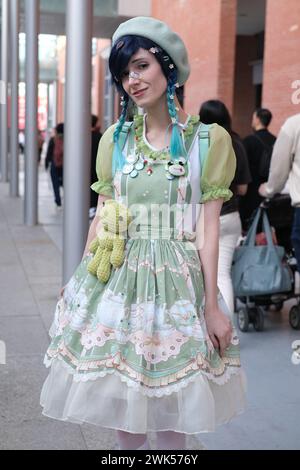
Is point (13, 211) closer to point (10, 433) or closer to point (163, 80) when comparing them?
point (10, 433)

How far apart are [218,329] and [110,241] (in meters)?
0.49

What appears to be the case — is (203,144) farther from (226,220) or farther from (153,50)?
(226,220)

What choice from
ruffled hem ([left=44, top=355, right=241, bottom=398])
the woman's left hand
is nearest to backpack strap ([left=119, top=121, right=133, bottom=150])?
the woman's left hand

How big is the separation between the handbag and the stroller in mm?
128

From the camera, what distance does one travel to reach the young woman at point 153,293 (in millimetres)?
2209

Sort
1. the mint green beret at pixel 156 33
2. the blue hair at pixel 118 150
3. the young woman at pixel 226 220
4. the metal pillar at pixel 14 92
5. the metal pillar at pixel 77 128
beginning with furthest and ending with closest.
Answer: the metal pillar at pixel 14 92 < the metal pillar at pixel 77 128 < the young woman at pixel 226 220 < the blue hair at pixel 118 150 < the mint green beret at pixel 156 33

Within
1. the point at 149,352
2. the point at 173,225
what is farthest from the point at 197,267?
the point at 149,352

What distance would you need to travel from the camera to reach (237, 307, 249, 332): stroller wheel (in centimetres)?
532

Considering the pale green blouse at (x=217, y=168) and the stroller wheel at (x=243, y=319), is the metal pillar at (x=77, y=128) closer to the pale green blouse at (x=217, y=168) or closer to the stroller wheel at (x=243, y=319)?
the stroller wheel at (x=243, y=319)

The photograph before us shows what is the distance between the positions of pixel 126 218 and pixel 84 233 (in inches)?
145

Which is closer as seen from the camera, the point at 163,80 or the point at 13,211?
the point at 163,80

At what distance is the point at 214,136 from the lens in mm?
2389

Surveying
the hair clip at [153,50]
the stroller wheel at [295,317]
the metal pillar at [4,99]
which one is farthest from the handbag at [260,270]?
the metal pillar at [4,99]

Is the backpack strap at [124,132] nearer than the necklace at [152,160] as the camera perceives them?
No
